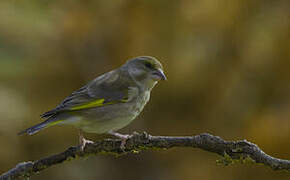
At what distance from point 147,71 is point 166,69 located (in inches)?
53.3

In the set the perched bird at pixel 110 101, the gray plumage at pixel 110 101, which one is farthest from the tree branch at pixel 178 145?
the gray plumage at pixel 110 101

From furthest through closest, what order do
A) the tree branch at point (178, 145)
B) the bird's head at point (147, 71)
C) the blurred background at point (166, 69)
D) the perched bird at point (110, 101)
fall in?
the blurred background at point (166, 69)
the bird's head at point (147, 71)
the perched bird at point (110, 101)
the tree branch at point (178, 145)

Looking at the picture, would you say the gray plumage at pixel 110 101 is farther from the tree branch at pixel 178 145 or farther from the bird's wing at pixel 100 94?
the tree branch at pixel 178 145

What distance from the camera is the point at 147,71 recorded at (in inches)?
164

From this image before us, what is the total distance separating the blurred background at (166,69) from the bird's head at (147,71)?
1.26 m

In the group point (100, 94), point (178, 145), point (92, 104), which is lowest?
point (178, 145)

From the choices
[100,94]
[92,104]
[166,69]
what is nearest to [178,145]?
[92,104]

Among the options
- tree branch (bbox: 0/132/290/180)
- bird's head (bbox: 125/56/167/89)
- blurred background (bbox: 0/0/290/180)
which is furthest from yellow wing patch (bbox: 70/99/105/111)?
blurred background (bbox: 0/0/290/180)

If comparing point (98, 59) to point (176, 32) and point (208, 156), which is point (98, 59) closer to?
point (176, 32)

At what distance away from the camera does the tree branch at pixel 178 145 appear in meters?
2.59

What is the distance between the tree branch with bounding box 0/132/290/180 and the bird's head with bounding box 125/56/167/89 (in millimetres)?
1099

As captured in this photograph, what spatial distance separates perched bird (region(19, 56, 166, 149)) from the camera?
362cm

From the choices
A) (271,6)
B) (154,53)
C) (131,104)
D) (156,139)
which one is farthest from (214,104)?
(156,139)

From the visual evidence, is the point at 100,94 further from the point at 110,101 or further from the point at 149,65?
the point at 149,65
